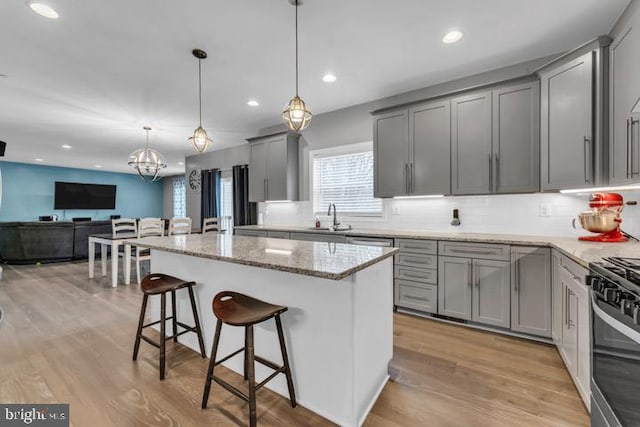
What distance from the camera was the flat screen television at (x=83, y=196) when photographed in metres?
9.17

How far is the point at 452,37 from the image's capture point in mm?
2449

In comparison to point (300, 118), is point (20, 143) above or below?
above

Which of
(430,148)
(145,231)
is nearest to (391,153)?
(430,148)

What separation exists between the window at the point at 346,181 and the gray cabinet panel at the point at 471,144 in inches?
44.8

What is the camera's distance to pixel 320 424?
1.56m

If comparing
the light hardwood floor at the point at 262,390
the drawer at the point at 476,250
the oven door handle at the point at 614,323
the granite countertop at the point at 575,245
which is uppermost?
the granite countertop at the point at 575,245

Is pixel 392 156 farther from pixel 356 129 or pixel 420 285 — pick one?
pixel 420 285

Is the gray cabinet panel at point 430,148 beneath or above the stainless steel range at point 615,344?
above

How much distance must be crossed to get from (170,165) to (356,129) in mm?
7228

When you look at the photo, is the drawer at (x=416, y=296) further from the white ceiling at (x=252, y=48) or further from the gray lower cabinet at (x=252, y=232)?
the white ceiling at (x=252, y=48)

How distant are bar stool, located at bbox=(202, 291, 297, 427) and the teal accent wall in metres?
10.9

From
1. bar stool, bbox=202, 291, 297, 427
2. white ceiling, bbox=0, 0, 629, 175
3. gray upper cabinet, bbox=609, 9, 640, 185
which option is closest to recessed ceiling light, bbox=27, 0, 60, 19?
white ceiling, bbox=0, 0, 629, 175

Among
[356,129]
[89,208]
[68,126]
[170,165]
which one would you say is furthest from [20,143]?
[356,129]

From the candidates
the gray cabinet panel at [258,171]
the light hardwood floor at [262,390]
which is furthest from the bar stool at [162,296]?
the gray cabinet panel at [258,171]
